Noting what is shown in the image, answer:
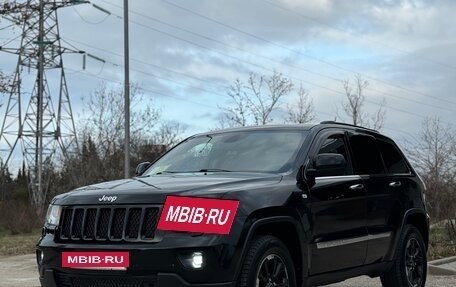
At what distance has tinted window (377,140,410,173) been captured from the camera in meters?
7.83

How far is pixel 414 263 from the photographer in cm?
793

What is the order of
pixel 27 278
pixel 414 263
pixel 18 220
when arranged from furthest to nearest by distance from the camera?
pixel 18 220
pixel 27 278
pixel 414 263

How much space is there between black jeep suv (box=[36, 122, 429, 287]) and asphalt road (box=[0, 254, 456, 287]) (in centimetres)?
165

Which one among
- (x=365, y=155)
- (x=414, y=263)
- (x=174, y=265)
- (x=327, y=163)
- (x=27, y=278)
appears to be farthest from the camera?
(x=27, y=278)

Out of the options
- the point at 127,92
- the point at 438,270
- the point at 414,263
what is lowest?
the point at 438,270

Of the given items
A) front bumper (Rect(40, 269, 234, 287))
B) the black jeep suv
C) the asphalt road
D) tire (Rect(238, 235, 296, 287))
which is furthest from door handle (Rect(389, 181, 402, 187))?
front bumper (Rect(40, 269, 234, 287))

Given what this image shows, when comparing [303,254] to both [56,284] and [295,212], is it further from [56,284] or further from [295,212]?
[56,284]

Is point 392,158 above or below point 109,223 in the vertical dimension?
above

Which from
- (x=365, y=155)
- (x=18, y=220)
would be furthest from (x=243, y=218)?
(x=18, y=220)

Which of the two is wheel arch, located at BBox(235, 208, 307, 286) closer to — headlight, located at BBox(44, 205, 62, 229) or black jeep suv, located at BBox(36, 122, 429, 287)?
black jeep suv, located at BBox(36, 122, 429, 287)

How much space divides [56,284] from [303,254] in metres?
2.03

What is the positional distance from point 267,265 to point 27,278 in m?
6.41

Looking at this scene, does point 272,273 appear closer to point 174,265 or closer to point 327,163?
point 174,265

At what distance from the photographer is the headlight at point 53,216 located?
560cm
